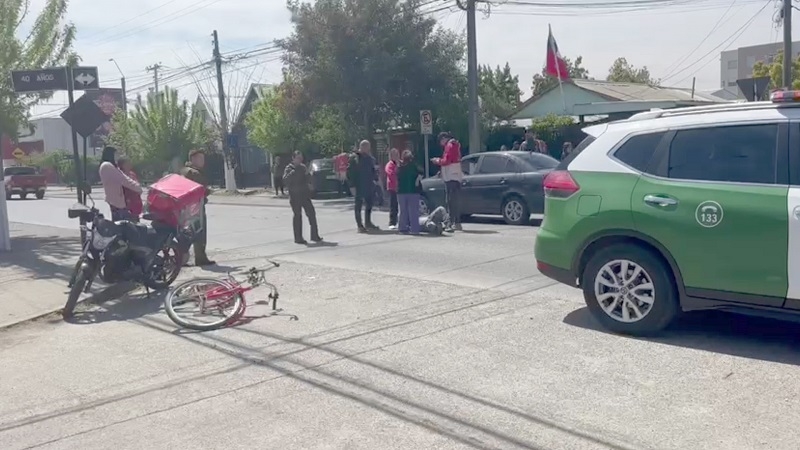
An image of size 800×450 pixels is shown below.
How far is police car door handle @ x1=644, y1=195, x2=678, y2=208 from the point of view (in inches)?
275

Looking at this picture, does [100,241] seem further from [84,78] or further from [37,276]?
[84,78]

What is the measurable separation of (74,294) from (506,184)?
9753 millimetres

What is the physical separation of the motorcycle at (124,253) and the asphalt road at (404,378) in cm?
33

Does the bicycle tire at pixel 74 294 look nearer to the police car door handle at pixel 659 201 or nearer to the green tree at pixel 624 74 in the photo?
the police car door handle at pixel 659 201

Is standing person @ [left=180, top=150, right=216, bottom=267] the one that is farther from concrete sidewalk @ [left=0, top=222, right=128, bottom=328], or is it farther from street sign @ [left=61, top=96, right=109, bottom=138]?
street sign @ [left=61, top=96, right=109, bottom=138]

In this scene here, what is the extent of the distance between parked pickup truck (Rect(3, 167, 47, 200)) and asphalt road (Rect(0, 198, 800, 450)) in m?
35.6

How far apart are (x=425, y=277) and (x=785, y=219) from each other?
4.94 m

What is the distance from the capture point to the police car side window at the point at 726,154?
22.0 feet

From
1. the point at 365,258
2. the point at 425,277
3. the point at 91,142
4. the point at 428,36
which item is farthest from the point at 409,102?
the point at 91,142

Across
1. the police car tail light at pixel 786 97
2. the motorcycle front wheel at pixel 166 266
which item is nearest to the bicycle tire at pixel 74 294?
the motorcycle front wheel at pixel 166 266

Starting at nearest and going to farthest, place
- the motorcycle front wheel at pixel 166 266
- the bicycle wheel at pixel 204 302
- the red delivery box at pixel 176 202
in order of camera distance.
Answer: the bicycle wheel at pixel 204 302 → the motorcycle front wheel at pixel 166 266 → the red delivery box at pixel 176 202

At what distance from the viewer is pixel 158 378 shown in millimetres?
6754

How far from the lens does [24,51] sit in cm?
1798

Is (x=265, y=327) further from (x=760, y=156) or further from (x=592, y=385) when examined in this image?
(x=760, y=156)
